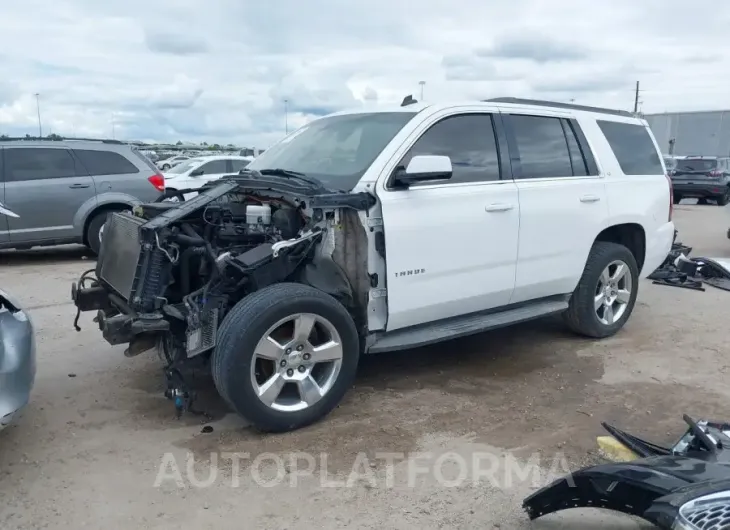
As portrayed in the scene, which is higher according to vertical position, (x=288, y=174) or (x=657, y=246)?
(x=288, y=174)

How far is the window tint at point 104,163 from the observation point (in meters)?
10.3

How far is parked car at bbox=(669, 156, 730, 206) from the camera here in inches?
854

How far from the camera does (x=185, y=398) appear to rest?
4.07m

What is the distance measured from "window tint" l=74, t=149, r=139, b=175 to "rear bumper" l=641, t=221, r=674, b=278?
775cm

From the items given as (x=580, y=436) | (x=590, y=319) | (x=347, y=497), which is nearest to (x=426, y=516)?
(x=347, y=497)

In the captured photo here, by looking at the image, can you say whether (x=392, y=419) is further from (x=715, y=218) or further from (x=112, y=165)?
(x=715, y=218)

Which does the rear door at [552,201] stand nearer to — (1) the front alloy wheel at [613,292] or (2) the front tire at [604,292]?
(2) the front tire at [604,292]

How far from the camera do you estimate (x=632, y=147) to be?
6.05m

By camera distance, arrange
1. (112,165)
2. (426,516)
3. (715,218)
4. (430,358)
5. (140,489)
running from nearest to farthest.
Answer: (426,516) → (140,489) → (430,358) → (112,165) → (715,218)

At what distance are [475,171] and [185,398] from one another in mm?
2517

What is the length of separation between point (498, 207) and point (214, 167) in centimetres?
1208

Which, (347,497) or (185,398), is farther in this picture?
(185,398)

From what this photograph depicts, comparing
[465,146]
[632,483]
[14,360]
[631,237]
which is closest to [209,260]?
[14,360]

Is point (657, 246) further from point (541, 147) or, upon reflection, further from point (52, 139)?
point (52, 139)
